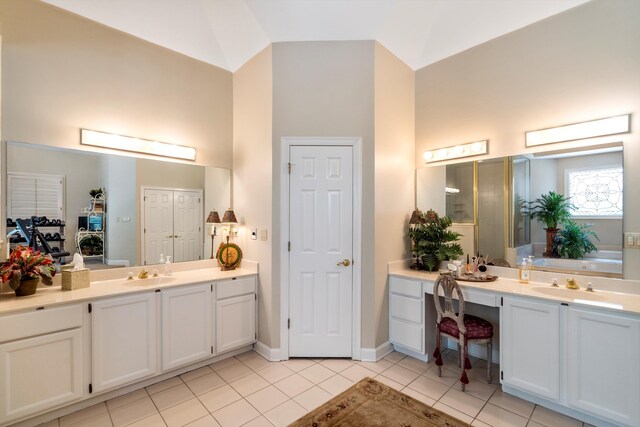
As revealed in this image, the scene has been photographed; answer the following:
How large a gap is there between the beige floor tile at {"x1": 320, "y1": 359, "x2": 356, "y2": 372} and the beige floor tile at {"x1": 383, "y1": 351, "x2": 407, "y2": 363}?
15.8 inches

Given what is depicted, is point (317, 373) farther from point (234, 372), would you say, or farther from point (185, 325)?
point (185, 325)

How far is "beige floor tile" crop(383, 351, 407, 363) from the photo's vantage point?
295cm

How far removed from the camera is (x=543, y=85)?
8.74 feet

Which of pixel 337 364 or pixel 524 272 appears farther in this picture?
pixel 337 364

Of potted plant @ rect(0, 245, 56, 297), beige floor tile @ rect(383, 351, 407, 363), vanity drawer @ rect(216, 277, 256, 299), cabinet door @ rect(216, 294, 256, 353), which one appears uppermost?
potted plant @ rect(0, 245, 56, 297)

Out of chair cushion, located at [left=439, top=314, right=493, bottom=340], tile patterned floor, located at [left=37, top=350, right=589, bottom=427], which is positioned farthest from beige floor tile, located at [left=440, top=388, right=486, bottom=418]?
chair cushion, located at [left=439, top=314, right=493, bottom=340]

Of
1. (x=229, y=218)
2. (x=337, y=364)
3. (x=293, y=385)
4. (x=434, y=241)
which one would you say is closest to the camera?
(x=293, y=385)

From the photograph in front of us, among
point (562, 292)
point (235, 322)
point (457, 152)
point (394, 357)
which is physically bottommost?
point (394, 357)

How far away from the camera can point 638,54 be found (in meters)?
2.23

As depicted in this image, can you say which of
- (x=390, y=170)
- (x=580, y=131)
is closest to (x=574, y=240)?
(x=580, y=131)

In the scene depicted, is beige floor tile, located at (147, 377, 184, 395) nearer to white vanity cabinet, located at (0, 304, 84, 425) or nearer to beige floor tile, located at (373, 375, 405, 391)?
white vanity cabinet, located at (0, 304, 84, 425)

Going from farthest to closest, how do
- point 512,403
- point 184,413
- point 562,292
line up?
point 562,292
point 512,403
point 184,413

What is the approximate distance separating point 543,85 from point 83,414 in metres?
4.82

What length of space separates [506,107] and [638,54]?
91 centimetres
